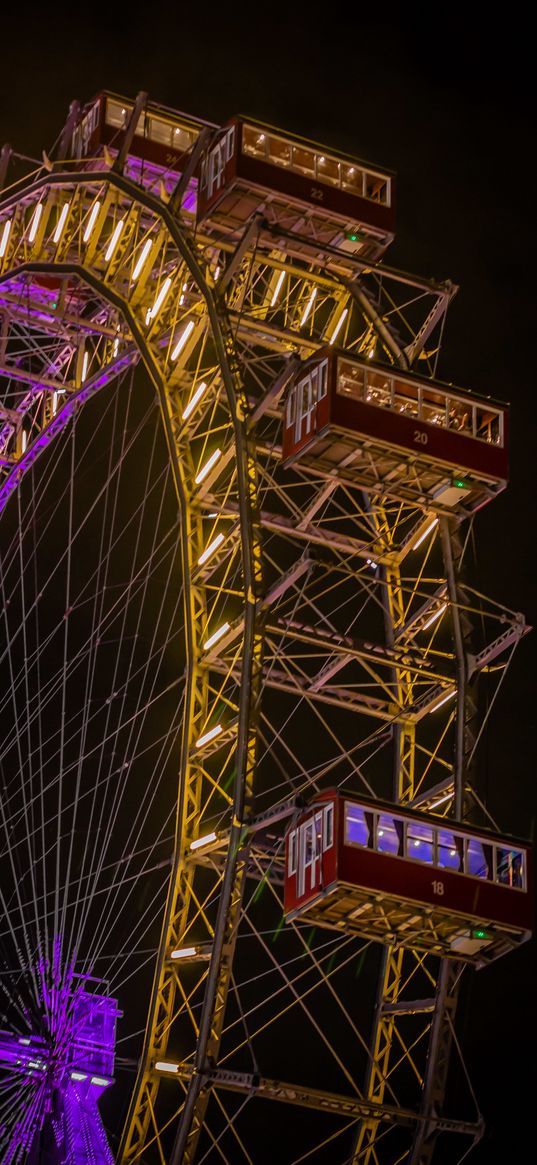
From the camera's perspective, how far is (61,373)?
152ft

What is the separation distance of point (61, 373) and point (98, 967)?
16.6 m

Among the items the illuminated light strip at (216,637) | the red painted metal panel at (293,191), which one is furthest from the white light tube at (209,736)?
the red painted metal panel at (293,191)

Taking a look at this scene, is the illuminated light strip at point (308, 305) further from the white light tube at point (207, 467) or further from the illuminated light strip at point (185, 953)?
the illuminated light strip at point (185, 953)

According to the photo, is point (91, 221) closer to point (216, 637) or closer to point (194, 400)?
point (194, 400)

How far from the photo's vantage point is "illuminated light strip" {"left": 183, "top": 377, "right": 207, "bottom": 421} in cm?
3447

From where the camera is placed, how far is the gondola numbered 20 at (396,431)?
32.5m

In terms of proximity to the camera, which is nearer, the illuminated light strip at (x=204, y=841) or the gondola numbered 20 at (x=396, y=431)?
the illuminated light strip at (x=204, y=841)

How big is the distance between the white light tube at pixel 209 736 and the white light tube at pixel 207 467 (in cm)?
554

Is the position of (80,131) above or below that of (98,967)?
above

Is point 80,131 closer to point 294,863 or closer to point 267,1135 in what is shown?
point 294,863

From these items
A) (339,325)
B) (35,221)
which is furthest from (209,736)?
(35,221)

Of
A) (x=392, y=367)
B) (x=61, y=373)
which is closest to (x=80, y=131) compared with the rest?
(x=61, y=373)

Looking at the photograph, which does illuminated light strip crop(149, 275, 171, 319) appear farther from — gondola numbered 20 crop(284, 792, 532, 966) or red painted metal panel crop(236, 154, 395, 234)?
gondola numbered 20 crop(284, 792, 532, 966)

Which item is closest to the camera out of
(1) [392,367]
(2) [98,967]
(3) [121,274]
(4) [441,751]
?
(1) [392,367]
